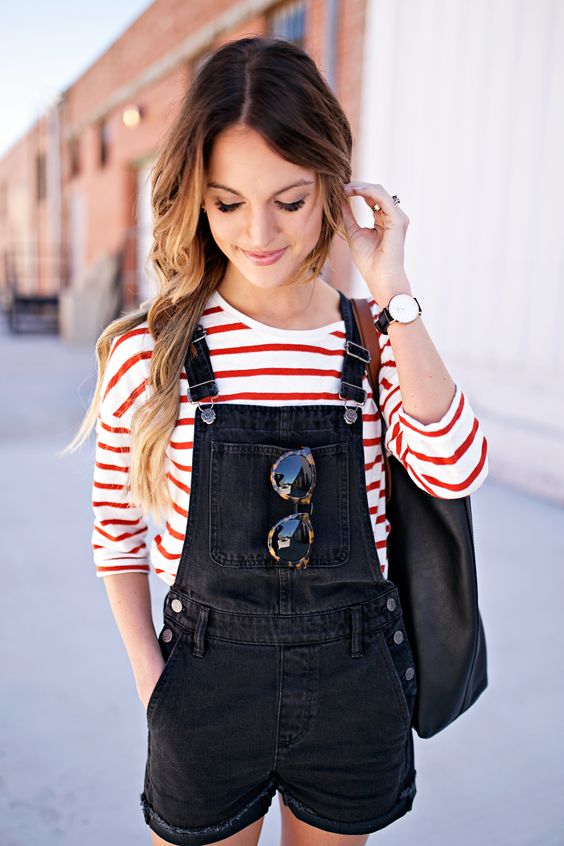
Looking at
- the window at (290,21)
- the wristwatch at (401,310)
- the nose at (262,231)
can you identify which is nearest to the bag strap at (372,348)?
the wristwatch at (401,310)

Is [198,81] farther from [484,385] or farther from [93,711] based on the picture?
[484,385]

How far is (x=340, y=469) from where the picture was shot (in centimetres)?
115

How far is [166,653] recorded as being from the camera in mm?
1184

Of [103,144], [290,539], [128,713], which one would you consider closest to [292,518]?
[290,539]

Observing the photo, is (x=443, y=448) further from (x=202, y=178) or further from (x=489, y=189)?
(x=489, y=189)

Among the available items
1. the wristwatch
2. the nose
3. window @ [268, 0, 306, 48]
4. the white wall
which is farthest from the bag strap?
window @ [268, 0, 306, 48]

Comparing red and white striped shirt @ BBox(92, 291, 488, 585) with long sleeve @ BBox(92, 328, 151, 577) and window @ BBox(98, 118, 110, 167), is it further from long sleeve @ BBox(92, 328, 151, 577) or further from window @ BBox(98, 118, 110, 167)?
window @ BBox(98, 118, 110, 167)

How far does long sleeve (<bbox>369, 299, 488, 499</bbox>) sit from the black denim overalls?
0.08 meters

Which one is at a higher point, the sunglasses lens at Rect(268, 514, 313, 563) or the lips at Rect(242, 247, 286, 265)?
the lips at Rect(242, 247, 286, 265)

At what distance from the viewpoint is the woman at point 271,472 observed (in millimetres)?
1093

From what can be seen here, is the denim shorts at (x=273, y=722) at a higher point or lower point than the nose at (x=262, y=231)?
lower

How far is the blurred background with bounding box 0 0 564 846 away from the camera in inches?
80.2

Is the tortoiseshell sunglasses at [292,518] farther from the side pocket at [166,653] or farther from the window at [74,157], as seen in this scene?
the window at [74,157]

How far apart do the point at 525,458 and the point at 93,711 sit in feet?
10.8
